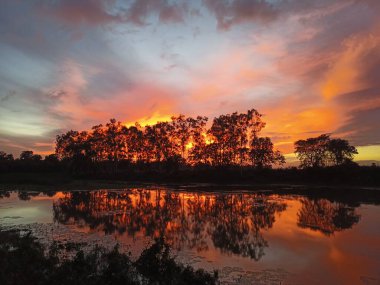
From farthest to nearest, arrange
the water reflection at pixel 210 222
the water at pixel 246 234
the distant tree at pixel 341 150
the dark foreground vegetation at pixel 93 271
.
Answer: the distant tree at pixel 341 150 < the water reflection at pixel 210 222 < the water at pixel 246 234 < the dark foreground vegetation at pixel 93 271

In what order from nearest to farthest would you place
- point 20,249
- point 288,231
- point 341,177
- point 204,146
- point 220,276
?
point 220,276
point 20,249
point 288,231
point 341,177
point 204,146

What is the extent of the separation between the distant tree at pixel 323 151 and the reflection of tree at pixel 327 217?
5379 cm

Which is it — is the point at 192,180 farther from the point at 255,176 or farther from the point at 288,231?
the point at 288,231

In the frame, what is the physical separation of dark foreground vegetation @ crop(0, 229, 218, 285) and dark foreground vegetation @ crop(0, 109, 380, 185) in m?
56.2

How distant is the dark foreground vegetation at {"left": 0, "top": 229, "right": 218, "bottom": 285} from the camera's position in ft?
29.3

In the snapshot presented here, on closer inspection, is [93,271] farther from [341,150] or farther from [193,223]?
[341,150]

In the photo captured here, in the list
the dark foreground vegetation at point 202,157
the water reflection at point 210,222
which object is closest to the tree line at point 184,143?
the dark foreground vegetation at point 202,157

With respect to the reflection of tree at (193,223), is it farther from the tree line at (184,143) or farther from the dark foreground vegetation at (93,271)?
the tree line at (184,143)

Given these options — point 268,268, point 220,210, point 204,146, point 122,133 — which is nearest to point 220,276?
point 268,268

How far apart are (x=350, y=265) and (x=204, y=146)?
243ft

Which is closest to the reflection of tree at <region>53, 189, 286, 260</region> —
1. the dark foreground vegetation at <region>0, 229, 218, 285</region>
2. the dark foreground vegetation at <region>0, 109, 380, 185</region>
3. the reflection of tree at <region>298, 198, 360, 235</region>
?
the reflection of tree at <region>298, 198, 360, 235</region>

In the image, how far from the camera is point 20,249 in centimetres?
1226

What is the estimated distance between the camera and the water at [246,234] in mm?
12188

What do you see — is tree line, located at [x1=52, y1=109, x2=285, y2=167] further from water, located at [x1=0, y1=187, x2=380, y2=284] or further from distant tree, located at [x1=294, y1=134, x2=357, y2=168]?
water, located at [x1=0, y1=187, x2=380, y2=284]
